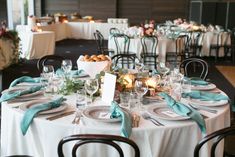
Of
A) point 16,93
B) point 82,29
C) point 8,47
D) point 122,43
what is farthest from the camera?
point 82,29

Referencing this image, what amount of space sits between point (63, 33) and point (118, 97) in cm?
1103

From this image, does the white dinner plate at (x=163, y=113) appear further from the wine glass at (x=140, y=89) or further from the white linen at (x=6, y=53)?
the white linen at (x=6, y=53)

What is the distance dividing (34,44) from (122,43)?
8.87 feet

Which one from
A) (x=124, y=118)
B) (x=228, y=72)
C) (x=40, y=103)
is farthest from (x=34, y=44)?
(x=124, y=118)

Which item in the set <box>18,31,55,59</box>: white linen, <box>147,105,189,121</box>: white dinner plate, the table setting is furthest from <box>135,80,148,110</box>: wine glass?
<box>18,31,55,59</box>: white linen

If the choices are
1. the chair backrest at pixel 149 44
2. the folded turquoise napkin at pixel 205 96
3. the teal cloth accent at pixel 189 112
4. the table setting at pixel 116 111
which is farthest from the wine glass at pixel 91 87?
the chair backrest at pixel 149 44

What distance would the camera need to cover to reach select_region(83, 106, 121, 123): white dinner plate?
2.01m

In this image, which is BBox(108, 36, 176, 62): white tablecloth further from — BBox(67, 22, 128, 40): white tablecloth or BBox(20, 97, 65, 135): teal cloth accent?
BBox(67, 22, 128, 40): white tablecloth

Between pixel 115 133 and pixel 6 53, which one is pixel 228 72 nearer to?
pixel 6 53

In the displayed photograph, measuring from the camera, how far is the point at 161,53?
22.6 ft

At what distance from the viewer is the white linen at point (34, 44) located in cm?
838

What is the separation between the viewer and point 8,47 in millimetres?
7137

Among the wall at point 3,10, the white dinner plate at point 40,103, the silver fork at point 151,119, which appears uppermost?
the wall at point 3,10

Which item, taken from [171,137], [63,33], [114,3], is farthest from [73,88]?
[114,3]
